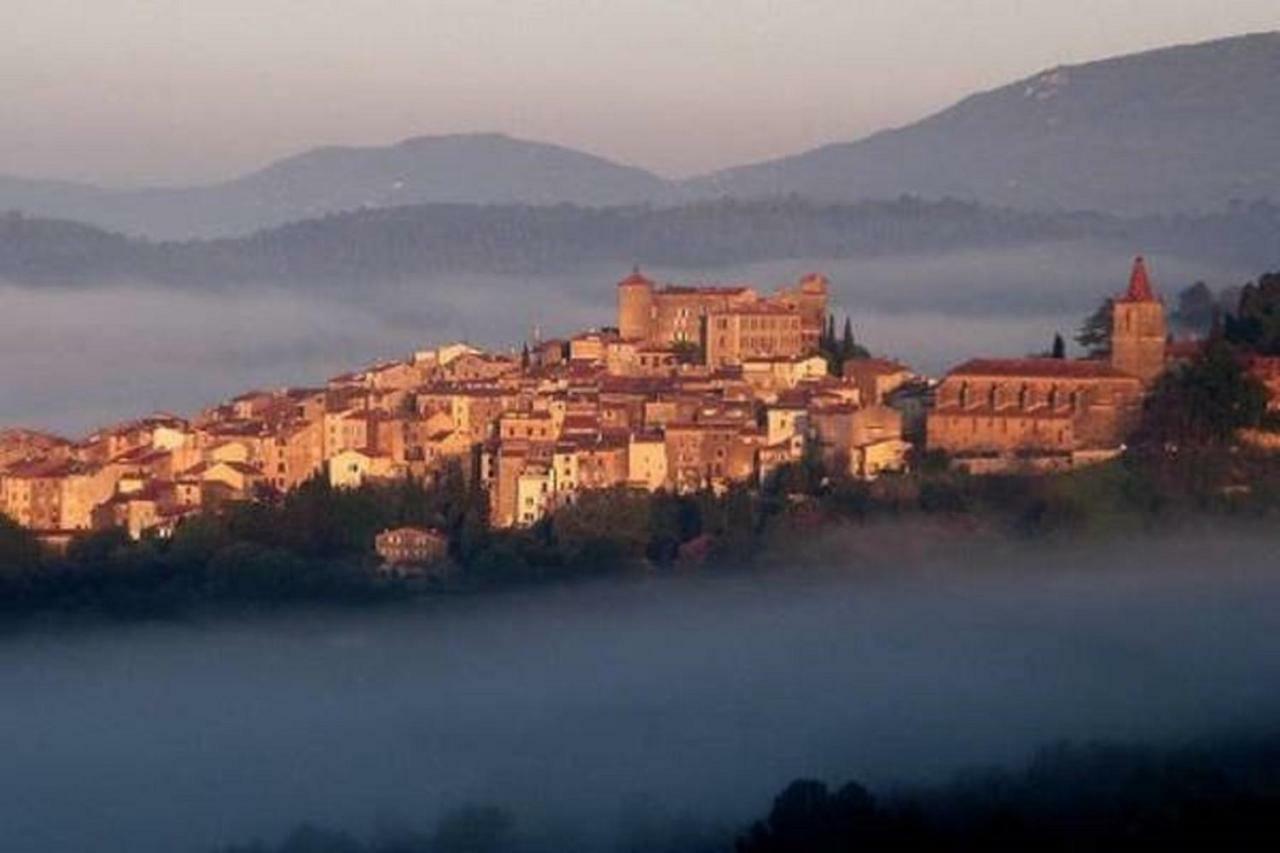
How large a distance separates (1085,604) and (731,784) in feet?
14.3

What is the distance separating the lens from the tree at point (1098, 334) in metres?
31.6

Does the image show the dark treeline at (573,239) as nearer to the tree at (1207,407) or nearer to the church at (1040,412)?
the church at (1040,412)

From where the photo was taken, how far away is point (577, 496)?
2939 cm

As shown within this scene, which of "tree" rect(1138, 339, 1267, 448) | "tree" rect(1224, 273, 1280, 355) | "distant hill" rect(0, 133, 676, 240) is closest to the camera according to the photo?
"tree" rect(1138, 339, 1267, 448)

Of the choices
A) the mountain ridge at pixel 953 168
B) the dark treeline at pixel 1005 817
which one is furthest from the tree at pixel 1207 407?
the mountain ridge at pixel 953 168

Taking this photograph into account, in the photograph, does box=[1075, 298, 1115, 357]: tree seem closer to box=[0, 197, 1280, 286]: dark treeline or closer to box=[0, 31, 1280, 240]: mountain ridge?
box=[0, 197, 1280, 286]: dark treeline

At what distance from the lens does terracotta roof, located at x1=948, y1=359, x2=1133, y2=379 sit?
29344 millimetres

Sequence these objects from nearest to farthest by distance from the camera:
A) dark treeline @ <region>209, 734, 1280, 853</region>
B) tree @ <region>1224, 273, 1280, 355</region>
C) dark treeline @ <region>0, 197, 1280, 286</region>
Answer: dark treeline @ <region>209, 734, 1280, 853</region> → tree @ <region>1224, 273, 1280, 355</region> → dark treeline @ <region>0, 197, 1280, 286</region>

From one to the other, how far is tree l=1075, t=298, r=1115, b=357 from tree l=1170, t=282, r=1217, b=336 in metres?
1.05

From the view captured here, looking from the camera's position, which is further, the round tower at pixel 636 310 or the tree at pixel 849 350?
the round tower at pixel 636 310

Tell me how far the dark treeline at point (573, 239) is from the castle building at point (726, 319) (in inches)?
917

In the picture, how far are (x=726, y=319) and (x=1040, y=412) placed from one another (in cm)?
407

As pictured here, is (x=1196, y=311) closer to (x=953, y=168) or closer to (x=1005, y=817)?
(x=1005, y=817)

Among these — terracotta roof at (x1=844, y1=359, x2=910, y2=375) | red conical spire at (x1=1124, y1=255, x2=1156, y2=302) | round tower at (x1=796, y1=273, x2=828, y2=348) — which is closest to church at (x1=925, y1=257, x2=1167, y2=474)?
red conical spire at (x1=1124, y1=255, x2=1156, y2=302)
